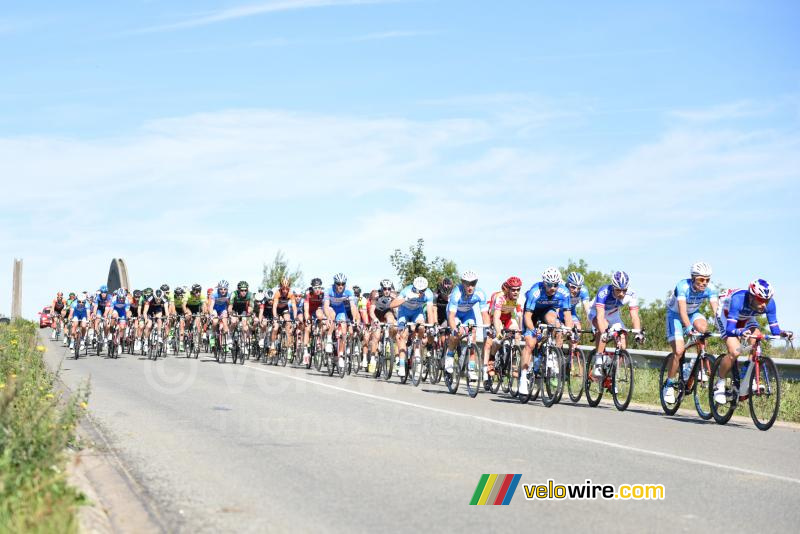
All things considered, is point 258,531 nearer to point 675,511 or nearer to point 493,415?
point 675,511

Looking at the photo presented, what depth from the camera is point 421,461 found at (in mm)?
9477

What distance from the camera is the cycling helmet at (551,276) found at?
51.0ft

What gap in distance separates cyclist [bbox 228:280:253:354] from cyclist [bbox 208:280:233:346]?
148 millimetres

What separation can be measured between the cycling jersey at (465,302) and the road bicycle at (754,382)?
552 centimetres

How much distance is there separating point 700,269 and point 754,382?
1.94m

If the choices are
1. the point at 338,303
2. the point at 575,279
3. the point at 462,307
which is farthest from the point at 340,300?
the point at 575,279

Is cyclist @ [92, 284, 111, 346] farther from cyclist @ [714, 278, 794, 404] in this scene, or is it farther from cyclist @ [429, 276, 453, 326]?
cyclist @ [714, 278, 794, 404]

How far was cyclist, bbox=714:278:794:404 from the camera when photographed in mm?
13117

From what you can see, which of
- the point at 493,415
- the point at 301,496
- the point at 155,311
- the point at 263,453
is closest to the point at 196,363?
the point at 155,311

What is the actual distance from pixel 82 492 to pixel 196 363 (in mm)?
20243

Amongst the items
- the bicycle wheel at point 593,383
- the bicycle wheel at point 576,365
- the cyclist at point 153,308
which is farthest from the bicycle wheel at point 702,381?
the cyclist at point 153,308

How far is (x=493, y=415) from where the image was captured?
45.4 feet

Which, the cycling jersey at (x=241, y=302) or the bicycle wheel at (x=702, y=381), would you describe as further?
the cycling jersey at (x=241, y=302)

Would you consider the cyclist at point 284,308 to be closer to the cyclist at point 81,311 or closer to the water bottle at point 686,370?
the cyclist at point 81,311
